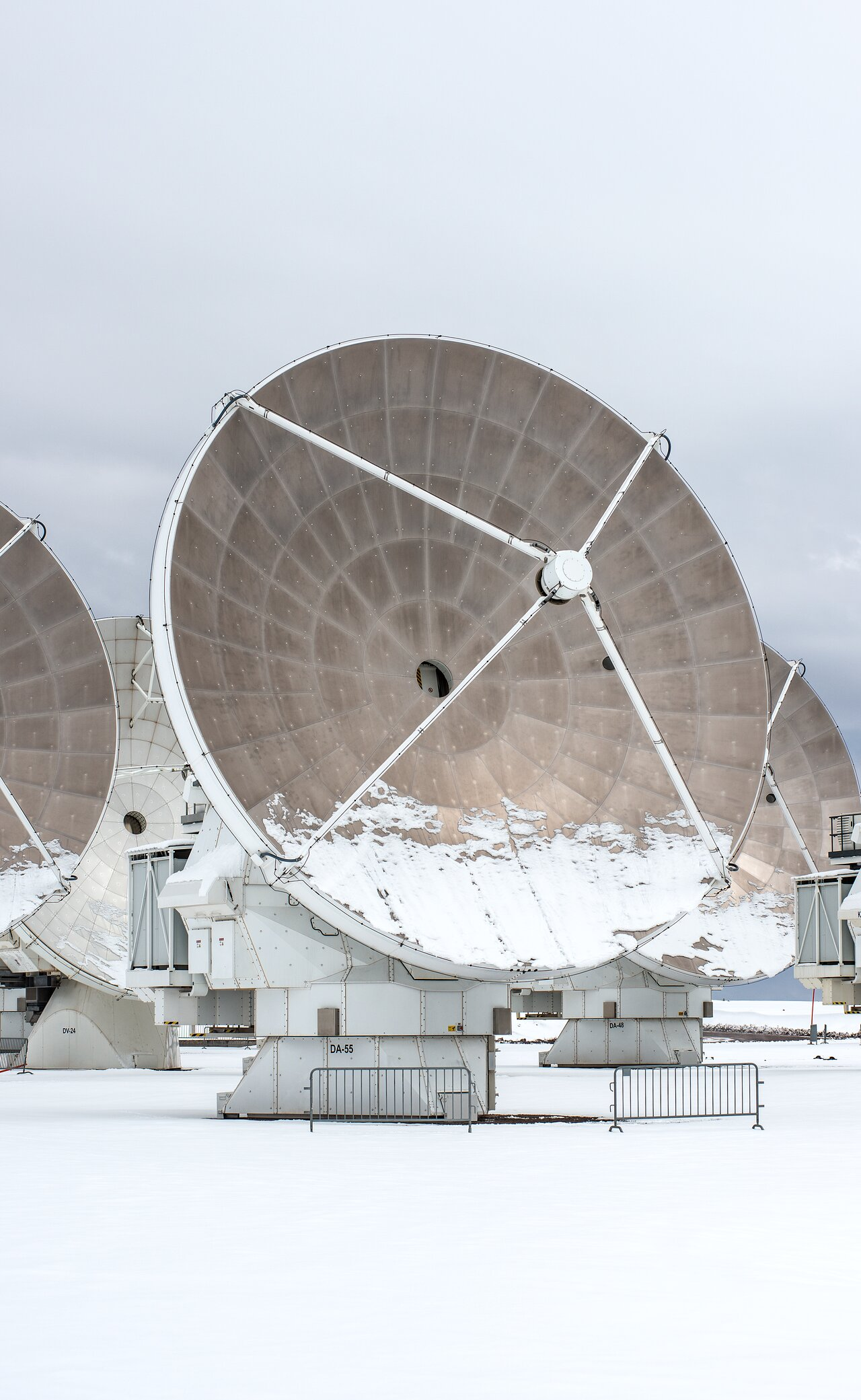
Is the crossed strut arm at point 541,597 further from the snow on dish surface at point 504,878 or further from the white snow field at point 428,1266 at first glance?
the white snow field at point 428,1266

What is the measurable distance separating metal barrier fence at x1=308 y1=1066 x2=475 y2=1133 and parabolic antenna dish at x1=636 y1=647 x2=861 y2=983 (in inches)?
712

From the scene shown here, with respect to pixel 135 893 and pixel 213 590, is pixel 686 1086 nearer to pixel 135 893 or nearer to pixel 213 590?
pixel 135 893

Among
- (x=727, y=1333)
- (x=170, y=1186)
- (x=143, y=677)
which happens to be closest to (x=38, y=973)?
(x=143, y=677)

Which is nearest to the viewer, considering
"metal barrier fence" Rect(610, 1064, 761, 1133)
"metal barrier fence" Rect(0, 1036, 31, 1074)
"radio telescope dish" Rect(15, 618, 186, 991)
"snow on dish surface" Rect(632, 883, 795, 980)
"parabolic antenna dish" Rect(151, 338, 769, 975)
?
"parabolic antenna dish" Rect(151, 338, 769, 975)

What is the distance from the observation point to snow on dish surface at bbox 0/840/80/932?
1352 inches

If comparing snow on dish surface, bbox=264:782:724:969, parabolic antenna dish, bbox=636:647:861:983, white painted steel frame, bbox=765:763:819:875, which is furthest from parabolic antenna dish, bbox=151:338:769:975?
white painted steel frame, bbox=765:763:819:875

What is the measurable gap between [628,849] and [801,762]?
952 inches

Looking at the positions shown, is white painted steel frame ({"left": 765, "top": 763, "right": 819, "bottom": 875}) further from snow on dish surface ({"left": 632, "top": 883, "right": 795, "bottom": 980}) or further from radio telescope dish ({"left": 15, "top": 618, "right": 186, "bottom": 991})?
radio telescope dish ({"left": 15, "top": 618, "right": 186, "bottom": 991})

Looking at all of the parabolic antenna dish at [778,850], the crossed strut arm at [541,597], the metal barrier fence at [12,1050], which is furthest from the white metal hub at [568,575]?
the metal barrier fence at [12,1050]

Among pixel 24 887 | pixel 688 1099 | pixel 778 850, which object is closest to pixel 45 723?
pixel 24 887

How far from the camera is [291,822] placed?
914 inches

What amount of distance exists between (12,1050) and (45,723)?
2115 centimetres

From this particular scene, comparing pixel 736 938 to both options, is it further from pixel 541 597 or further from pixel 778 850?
pixel 541 597

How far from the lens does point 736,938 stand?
1823 inches
